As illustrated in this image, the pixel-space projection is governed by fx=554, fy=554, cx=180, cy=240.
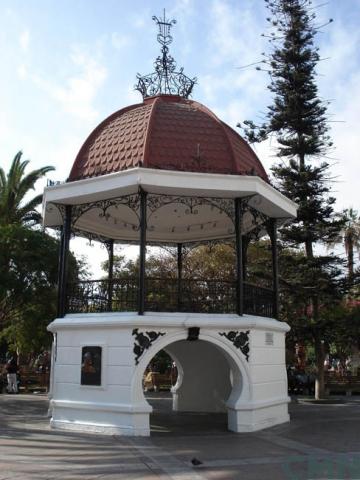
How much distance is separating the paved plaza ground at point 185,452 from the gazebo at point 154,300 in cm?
73

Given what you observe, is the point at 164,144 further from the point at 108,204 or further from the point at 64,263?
the point at 64,263

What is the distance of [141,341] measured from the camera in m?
11.5

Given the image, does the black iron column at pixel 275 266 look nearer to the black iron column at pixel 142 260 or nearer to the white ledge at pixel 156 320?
the white ledge at pixel 156 320

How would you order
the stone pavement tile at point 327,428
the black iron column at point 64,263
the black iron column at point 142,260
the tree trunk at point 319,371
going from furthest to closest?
the tree trunk at point 319,371 < the black iron column at point 64,263 < the black iron column at point 142,260 < the stone pavement tile at point 327,428

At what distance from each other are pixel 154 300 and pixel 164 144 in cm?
367

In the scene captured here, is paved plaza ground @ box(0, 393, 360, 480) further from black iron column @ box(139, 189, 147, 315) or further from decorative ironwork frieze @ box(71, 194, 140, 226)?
decorative ironwork frieze @ box(71, 194, 140, 226)

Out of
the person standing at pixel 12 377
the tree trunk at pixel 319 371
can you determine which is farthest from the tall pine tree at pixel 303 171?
the person standing at pixel 12 377

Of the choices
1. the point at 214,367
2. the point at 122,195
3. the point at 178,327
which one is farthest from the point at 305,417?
the point at 122,195

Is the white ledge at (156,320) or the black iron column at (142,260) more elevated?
the black iron column at (142,260)

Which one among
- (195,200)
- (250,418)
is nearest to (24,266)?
(195,200)

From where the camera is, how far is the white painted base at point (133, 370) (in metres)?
11.3

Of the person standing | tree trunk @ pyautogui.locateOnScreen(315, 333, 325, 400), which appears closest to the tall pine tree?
tree trunk @ pyautogui.locateOnScreen(315, 333, 325, 400)

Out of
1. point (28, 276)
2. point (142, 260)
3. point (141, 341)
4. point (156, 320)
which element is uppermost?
point (28, 276)

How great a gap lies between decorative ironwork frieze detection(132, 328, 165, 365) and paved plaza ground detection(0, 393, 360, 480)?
169cm
